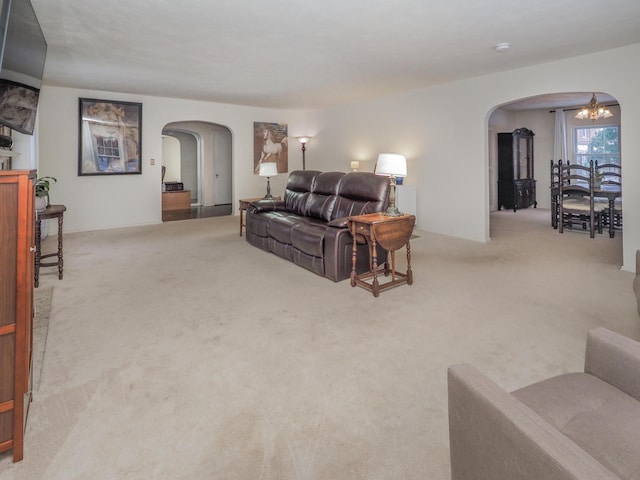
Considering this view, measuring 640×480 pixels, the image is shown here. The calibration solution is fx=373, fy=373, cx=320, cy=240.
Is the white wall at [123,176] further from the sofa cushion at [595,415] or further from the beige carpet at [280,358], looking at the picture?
the sofa cushion at [595,415]

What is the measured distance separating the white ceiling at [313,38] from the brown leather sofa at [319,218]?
140 centimetres

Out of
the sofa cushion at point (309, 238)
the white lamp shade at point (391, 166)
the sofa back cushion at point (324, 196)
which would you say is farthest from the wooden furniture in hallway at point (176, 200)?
the white lamp shade at point (391, 166)

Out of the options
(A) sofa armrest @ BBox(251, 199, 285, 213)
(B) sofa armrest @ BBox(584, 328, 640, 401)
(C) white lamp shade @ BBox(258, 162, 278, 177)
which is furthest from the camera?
(C) white lamp shade @ BBox(258, 162, 278, 177)

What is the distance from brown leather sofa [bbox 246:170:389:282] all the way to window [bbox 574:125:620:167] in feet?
23.1

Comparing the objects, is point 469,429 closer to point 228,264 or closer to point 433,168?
point 228,264

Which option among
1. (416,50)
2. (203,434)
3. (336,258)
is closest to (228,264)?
(336,258)

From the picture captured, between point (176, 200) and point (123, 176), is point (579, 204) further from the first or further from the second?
point (176, 200)

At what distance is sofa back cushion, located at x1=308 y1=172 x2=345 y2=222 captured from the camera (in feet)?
14.7

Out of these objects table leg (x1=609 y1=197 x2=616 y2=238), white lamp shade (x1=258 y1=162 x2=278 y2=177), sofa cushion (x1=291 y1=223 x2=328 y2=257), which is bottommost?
sofa cushion (x1=291 y1=223 x2=328 y2=257)

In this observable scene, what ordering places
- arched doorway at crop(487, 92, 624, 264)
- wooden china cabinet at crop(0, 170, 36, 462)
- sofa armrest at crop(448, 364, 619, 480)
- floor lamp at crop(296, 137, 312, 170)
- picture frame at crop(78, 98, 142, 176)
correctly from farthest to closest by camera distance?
floor lamp at crop(296, 137, 312, 170) → arched doorway at crop(487, 92, 624, 264) → picture frame at crop(78, 98, 142, 176) → wooden china cabinet at crop(0, 170, 36, 462) → sofa armrest at crop(448, 364, 619, 480)

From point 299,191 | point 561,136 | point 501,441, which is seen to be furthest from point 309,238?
point 561,136

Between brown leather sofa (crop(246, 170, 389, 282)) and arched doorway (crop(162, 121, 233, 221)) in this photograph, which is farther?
arched doorway (crop(162, 121, 233, 221))

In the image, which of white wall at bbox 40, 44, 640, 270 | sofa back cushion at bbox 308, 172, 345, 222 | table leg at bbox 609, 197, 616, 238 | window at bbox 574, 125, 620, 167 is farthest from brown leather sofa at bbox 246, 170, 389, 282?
window at bbox 574, 125, 620, 167

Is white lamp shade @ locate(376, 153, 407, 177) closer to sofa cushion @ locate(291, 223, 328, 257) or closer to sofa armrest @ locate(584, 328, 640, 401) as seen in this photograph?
sofa cushion @ locate(291, 223, 328, 257)
